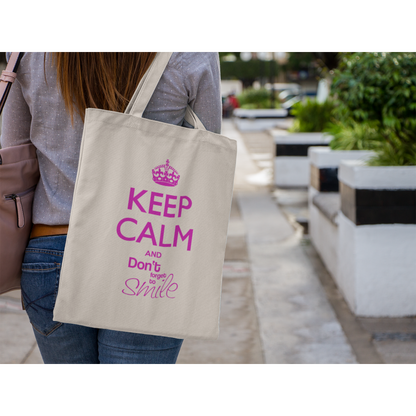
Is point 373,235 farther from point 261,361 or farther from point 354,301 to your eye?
point 261,361

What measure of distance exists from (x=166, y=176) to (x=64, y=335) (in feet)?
1.80

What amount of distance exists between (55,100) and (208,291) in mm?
659

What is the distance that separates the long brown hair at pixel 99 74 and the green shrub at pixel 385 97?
3396 mm

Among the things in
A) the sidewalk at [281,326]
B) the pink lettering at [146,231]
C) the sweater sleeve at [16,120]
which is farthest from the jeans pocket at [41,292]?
the sidewalk at [281,326]

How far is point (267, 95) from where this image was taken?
1091 inches

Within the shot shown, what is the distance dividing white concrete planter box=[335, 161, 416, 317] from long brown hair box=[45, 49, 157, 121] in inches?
118

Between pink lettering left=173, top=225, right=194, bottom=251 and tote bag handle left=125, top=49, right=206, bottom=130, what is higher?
tote bag handle left=125, top=49, right=206, bottom=130

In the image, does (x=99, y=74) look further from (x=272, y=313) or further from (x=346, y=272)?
(x=346, y=272)

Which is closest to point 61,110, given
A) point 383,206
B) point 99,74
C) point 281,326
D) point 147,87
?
point 99,74

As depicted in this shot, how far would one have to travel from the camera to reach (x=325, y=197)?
19.6 feet

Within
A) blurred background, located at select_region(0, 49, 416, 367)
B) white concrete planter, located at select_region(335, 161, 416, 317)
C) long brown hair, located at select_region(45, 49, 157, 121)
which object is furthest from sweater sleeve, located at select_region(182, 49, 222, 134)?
white concrete planter, located at select_region(335, 161, 416, 317)

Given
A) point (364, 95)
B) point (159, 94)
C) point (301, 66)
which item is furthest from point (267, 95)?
point (301, 66)

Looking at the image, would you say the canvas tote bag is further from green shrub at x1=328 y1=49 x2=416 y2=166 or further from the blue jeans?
green shrub at x1=328 y1=49 x2=416 y2=166

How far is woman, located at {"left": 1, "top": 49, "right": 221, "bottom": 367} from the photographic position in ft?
4.66
